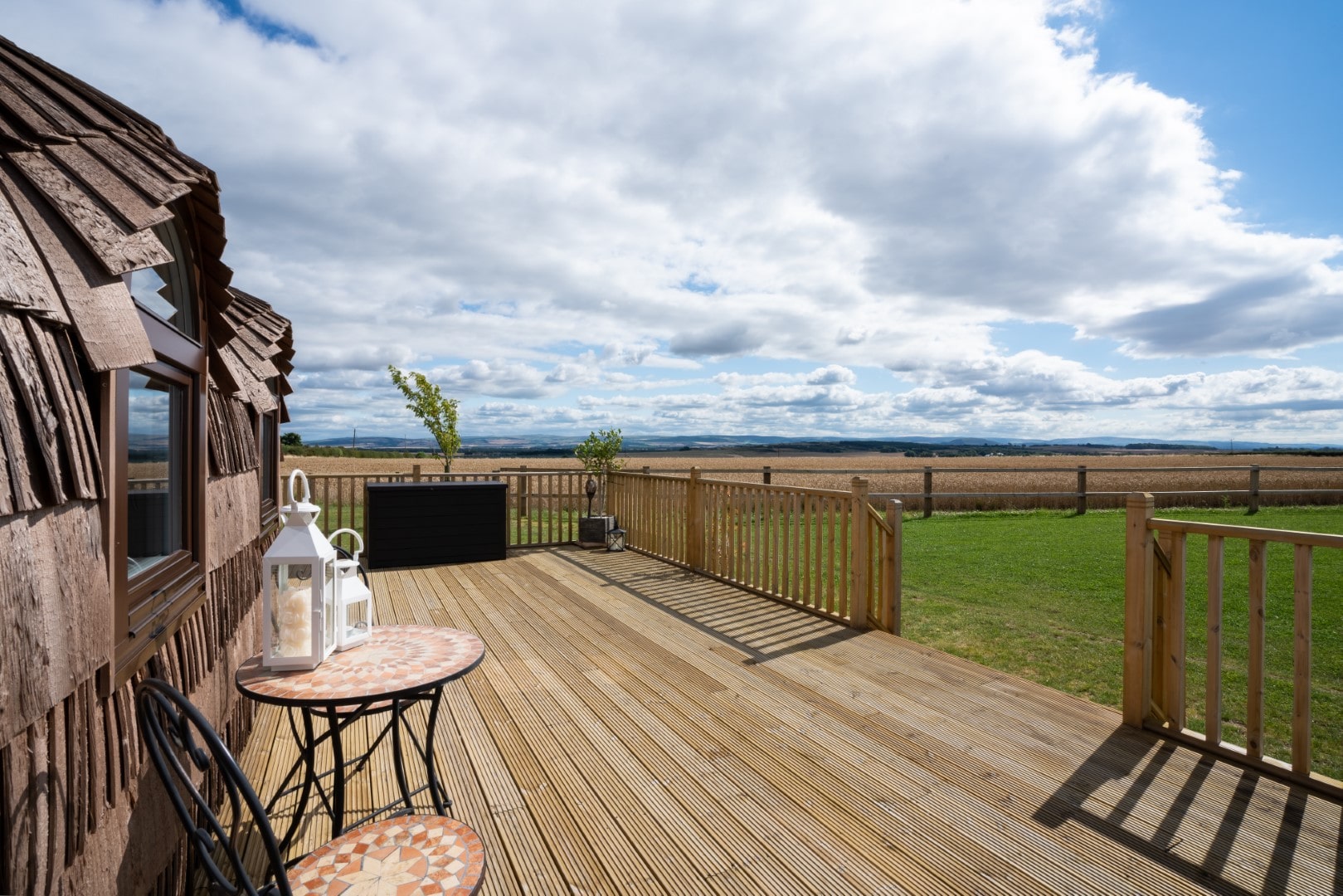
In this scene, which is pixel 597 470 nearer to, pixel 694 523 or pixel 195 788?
pixel 694 523

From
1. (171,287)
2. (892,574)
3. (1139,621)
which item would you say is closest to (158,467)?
(171,287)

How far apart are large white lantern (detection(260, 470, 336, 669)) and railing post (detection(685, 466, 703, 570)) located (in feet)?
15.4

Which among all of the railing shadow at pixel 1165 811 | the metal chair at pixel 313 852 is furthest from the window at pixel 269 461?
the railing shadow at pixel 1165 811

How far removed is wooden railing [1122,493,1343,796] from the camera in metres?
2.49

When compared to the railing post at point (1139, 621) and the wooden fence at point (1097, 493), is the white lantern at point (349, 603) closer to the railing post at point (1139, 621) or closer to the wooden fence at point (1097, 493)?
the railing post at point (1139, 621)

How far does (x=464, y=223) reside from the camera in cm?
908

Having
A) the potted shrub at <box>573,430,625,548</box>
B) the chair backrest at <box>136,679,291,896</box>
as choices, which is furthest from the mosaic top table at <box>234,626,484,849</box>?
the potted shrub at <box>573,430,625,548</box>

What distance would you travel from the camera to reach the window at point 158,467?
1.50 m

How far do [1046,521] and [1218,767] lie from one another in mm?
9712

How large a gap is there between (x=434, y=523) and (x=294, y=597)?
17.8 ft

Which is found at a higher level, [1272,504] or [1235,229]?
[1235,229]

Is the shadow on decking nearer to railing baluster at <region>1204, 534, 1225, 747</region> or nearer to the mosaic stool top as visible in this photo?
railing baluster at <region>1204, 534, 1225, 747</region>

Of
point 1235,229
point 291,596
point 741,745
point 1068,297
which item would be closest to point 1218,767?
point 741,745

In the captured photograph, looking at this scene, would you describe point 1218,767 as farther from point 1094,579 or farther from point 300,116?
point 300,116
